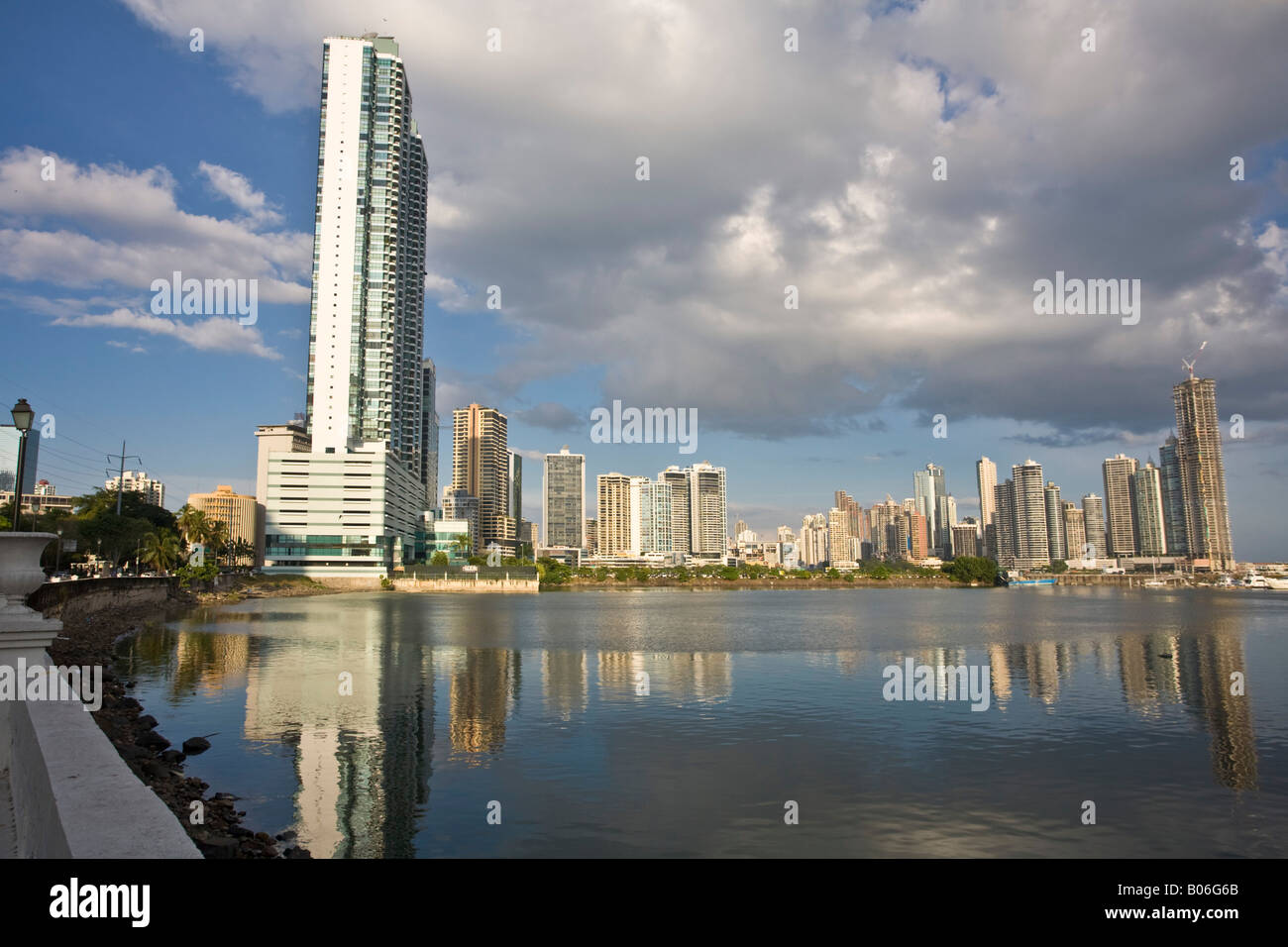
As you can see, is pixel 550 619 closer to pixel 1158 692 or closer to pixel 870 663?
pixel 870 663

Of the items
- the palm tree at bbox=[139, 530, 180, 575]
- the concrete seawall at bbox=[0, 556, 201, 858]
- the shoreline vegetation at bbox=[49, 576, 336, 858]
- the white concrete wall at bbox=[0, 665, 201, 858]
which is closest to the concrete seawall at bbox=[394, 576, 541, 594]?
the palm tree at bbox=[139, 530, 180, 575]

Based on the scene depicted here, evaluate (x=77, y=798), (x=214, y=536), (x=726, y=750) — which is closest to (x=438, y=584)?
(x=214, y=536)

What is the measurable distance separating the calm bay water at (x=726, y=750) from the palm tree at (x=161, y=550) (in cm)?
6803

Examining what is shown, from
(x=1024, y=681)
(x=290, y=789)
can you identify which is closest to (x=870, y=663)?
(x=1024, y=681)

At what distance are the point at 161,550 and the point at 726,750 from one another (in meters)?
116

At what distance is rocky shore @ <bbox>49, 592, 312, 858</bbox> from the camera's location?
16.8m

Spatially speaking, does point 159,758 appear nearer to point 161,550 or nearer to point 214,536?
point 161,550

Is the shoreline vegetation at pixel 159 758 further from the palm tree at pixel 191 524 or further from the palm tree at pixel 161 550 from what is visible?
the palm tree at pixel 191 524

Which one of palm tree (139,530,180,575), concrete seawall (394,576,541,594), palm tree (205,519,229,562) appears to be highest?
palm tree (205,519,229,562)

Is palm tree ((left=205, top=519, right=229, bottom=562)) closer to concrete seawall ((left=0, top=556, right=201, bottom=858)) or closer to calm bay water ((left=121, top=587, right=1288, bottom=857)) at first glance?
calm bay water ((left=121, top=587, right=1288, bottom=857))

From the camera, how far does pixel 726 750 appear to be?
88.3 feet

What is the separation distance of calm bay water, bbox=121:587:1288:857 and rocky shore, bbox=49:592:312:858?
0.78m
